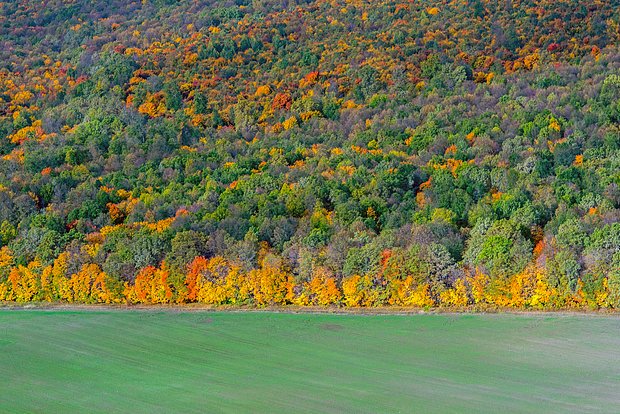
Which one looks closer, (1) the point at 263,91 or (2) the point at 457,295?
(2) the point at 457,295

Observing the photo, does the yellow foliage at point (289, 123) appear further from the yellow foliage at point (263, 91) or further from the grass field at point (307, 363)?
the grass field at point (307, 363)

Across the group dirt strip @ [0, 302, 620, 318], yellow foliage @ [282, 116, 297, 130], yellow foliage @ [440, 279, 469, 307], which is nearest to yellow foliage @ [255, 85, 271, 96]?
yellow foliage @ [282, 116, 297, 130]

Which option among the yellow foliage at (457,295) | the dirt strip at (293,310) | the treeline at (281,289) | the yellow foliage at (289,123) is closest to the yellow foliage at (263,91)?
the yellow foliage at (289,123)

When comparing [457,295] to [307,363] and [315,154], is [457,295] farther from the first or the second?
[315,154]

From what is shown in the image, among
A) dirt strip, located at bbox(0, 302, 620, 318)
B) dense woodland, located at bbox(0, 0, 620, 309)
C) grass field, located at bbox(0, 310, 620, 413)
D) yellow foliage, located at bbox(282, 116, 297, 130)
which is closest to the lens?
grass field, located at bbox(0, 310, 620, 413)

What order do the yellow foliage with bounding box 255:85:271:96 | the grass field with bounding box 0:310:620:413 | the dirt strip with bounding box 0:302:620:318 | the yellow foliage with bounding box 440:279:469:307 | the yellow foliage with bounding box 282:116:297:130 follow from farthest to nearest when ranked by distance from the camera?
the yellow foliage with bounding box 255:85:271:96, the yellow foliage with bounding box 282:116:297:130, the yellow foliage with bounding box 440:279:469:307, the dirt strip with bounding box 0:302:620:318, the grass field with bounding box 0:310:620:413

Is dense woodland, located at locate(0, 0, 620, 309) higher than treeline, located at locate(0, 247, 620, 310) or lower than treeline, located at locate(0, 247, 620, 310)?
A: higher

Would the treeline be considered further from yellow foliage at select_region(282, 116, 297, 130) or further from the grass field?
yellow foliage at select_region(282, 116, 297, 130)

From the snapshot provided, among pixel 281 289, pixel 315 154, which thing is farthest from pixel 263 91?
pixel 281 289
